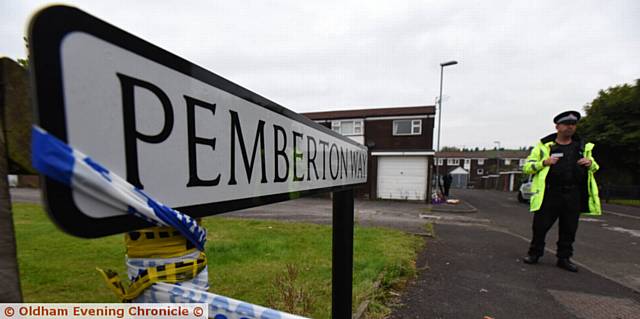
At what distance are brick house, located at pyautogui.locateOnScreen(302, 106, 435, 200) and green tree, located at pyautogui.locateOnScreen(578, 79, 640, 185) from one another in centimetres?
1196

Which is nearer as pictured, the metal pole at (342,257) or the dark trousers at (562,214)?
the metal pole at (342,257)

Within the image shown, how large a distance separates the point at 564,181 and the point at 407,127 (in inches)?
485

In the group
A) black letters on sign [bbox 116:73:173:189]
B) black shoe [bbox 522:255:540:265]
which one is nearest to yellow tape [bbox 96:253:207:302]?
black letters on sign [bbox 116:73:173:189]

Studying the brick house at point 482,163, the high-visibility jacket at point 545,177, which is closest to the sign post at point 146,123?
the high-visibility jacket at point 545,177

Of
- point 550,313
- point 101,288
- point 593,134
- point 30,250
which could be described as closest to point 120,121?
point 101,288

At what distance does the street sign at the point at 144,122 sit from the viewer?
1.04 feet

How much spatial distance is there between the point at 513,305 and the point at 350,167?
93.2 inches

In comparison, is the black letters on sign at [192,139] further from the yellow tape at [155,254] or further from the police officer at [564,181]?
the police officer at [564,181]

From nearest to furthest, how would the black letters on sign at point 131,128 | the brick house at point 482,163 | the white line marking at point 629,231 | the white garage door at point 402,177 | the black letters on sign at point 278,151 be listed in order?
1. the black letters on sign at point 131,128
2. the black letters on sign at point 278,151
3. the white line marking at point 629,231
4. the white garage door at point 402,177
5. the brick house at point 482,163

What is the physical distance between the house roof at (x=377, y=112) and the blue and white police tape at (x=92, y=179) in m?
15.1

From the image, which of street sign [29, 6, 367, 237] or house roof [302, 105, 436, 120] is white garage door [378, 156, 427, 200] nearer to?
house roof [302, 105, 436, 120]

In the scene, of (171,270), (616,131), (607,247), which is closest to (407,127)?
(607,247)

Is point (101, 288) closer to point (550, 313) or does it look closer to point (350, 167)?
point (350, 167)

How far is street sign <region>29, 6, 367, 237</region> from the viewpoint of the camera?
32cm
